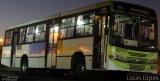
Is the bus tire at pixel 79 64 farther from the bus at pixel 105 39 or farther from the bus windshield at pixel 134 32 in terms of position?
the bus windshield at pixel 134 32

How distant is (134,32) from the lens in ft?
60.3

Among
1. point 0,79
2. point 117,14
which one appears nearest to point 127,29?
point 117,14

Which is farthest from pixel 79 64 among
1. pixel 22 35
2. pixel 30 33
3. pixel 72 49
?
pixel 22 35

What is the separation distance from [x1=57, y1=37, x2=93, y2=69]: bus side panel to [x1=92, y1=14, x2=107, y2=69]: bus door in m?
0.43

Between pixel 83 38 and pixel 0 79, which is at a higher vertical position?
pixel 83 38

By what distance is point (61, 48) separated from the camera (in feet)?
71.3

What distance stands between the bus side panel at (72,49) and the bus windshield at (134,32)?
4.99 ft

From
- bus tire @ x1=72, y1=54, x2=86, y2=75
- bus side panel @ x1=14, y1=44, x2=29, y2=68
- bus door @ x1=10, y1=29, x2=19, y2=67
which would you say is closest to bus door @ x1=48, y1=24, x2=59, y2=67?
bus tire @ x1=72, y1=54, x2=86, y2=75

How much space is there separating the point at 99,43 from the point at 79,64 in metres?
2.21

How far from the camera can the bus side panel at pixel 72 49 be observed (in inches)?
744

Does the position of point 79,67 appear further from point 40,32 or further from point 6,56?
point 6,56

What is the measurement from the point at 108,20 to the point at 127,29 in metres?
1.04

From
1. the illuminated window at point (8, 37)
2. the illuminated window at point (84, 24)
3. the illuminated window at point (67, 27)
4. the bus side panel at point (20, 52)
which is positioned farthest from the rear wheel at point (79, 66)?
the illuminated window at point (8, 37)

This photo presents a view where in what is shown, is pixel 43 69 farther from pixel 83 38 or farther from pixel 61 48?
pixel 83 38
